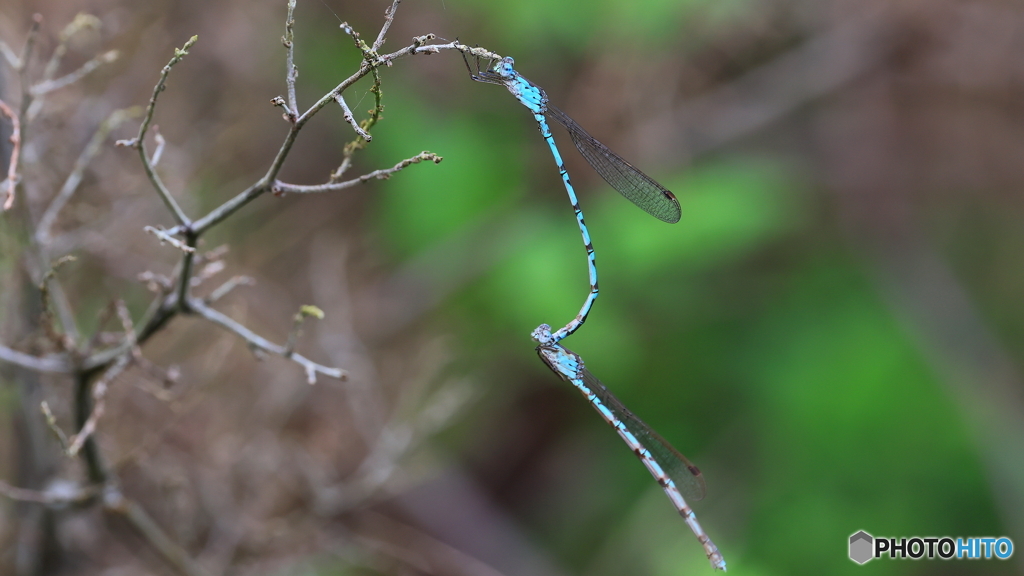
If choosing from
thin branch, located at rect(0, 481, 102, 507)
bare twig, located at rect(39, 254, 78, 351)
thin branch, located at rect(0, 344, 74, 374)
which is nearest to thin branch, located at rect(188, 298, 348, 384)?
bare twig, located at rect(39, 254, 78, 351)

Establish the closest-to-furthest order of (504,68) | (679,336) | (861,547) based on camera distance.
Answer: (504,68) → (861,547) → (679,336)

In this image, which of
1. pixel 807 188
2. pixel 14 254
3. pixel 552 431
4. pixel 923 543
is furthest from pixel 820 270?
pixel 14 254

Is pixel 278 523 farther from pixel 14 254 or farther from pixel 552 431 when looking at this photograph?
pixel 552 431

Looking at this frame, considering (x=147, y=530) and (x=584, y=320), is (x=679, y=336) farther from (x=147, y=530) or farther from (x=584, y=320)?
(x=147, y=530)

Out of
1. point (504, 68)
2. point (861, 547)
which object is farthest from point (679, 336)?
point (504, 68)

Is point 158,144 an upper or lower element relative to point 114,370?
upper

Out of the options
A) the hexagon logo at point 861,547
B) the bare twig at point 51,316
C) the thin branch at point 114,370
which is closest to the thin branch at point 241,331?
the thin branch at point 114,370
